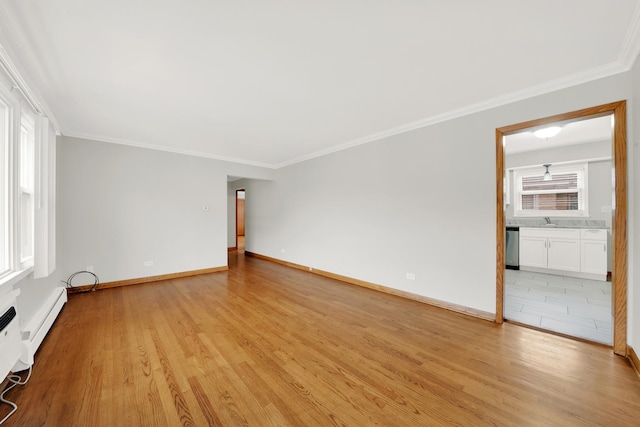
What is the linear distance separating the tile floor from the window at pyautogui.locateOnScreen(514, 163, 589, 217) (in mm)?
1512

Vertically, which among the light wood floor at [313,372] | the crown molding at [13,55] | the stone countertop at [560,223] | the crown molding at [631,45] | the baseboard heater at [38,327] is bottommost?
the light wood floor at [313,372]

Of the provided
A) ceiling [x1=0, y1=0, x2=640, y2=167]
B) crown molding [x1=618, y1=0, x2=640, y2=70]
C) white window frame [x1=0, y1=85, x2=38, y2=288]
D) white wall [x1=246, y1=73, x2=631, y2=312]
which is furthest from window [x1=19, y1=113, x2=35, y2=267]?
crown molding [x1=618, y1=0, x2=640, y2=70]

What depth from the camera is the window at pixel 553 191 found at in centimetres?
483

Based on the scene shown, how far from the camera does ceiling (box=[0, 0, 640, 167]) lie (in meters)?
1.50

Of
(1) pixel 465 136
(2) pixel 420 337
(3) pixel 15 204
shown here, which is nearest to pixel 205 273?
(3) pixel 15 204

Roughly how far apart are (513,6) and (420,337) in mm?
2607

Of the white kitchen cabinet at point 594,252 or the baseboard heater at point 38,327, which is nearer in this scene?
the baseboard heater at point 38,327

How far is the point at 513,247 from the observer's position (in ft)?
16.9

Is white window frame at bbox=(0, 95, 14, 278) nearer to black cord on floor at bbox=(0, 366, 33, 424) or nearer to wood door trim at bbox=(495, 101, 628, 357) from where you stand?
black cord on floor at bbox=(0, 366, 33, 424)

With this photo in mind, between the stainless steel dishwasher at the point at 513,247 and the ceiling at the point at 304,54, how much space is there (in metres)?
3.65

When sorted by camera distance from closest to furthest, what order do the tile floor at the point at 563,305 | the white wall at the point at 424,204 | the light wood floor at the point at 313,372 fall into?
the light wood floor at the point at 313,372, the tile floor at the point at 563,305, the white wall at the point at 424,204

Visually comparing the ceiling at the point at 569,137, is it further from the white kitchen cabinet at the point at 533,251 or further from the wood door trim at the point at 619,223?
the white kitchen cabinet at the point at 533,251

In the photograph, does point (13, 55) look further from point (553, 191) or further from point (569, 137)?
point (553, 191)

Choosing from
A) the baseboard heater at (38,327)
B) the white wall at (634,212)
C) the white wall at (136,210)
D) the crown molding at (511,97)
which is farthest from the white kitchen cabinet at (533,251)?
the baseboard heater at (38,327)
